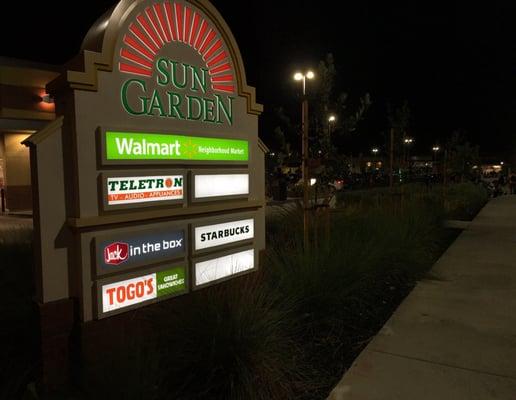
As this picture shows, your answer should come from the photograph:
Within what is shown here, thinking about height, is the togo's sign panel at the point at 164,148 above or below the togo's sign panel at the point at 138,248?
above

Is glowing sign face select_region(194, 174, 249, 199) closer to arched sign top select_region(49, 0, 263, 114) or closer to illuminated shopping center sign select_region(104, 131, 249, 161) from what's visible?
illuminated shopping center sign select_region(104, 131, 249, 161)

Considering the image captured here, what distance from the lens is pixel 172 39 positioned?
3893 mm

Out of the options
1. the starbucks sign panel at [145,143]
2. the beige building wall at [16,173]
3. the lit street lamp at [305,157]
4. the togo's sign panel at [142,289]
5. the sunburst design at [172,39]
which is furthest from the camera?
the beige building wall at [16,173]

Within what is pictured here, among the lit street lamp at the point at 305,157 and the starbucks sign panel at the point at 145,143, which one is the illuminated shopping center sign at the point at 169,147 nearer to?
the starbucks sign panel at the point at 145,143

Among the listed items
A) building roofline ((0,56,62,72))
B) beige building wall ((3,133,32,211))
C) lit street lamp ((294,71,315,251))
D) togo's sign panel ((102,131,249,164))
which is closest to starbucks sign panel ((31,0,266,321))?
togo's sign panel ((102,131,249,164))

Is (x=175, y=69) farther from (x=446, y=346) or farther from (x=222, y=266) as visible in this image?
(x=446, y=346)

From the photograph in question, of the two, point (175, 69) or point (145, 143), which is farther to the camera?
point (175, 69)

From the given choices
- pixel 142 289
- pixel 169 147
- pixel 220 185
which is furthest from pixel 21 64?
pixel 142 289

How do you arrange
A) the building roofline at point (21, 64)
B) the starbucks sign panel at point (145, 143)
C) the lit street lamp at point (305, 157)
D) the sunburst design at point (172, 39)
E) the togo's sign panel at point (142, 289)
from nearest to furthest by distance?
the starbucks sign panel at point (145, 143), the togo's sign panel at point (142, 289), the sunburst design at point (172, 39), the lit street lamp at point (305, 157), the building roofline at point (21, 64)

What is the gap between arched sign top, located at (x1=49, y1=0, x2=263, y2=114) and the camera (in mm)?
3354

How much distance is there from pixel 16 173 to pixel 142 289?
56.6 feet

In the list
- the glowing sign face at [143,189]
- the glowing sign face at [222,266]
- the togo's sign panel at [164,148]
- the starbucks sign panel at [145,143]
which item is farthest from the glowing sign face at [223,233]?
the togo's sign panel at [164,148]

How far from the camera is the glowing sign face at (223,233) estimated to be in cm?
414

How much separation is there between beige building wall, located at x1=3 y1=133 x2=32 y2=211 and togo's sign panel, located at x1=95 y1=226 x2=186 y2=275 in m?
16.8
